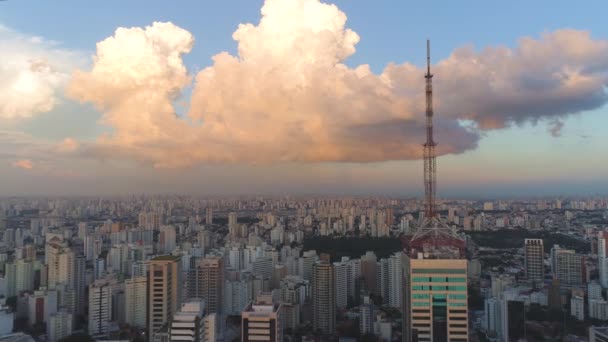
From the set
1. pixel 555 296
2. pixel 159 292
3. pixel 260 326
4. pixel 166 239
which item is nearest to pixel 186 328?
pixel 260 326

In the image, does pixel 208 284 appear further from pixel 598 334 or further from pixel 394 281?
pixel 598 334

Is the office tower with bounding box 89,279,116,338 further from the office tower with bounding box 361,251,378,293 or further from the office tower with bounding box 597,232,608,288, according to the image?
the office tower with bounding box 597,232,608,288

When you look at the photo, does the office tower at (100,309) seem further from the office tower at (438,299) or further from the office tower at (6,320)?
the office tower at (438,299)

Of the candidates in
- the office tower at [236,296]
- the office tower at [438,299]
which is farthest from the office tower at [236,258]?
the office tower at [438,299]

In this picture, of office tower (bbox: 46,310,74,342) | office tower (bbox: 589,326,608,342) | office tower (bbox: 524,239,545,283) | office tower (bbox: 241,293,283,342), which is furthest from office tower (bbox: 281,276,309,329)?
office tower (bbox: 524,239,545,283)

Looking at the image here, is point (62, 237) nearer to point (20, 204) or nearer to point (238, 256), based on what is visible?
point (20, 204)
